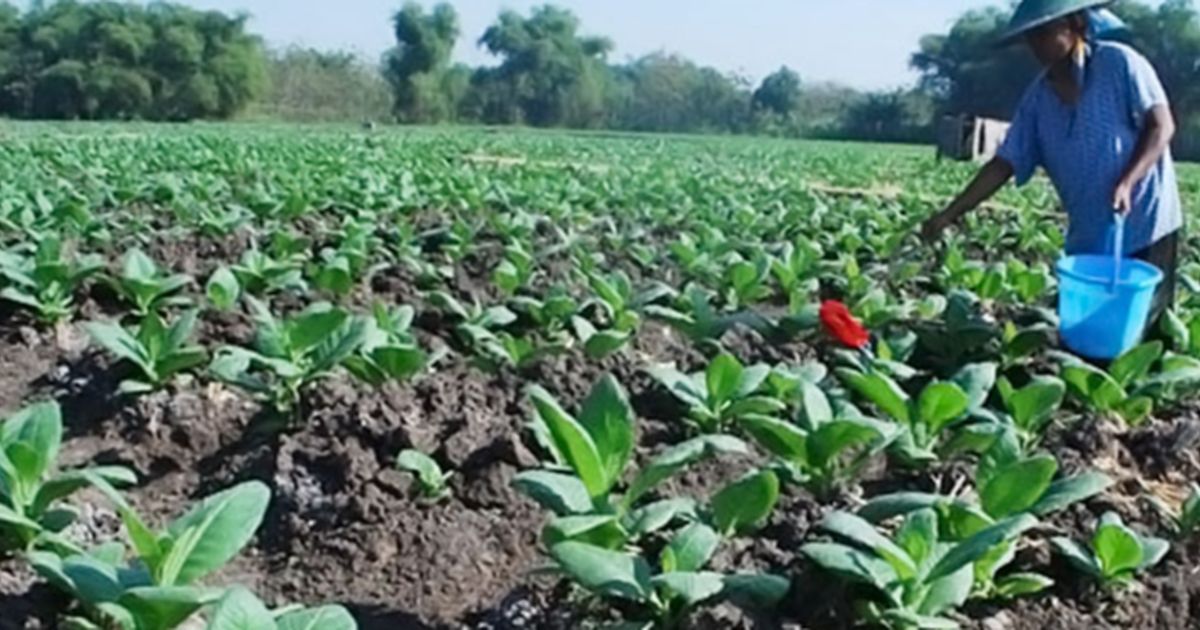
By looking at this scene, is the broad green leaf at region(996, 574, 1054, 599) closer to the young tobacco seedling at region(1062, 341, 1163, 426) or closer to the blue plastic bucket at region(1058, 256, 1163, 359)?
the young tobacco seedling at region(1062, 341, 1163, 426)

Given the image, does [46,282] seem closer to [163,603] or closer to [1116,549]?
[163,603]

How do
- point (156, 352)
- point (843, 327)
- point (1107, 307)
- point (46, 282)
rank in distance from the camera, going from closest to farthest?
point (156, 352) → point (1107, 307) → point (843, 327) → point (46, 282)

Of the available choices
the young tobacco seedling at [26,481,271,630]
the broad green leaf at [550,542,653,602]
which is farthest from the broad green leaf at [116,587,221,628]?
the broad green leaf at [550,542,653,602]

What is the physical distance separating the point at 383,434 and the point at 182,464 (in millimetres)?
743

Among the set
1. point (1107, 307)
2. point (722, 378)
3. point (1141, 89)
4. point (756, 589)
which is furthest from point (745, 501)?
point (1141, 89)

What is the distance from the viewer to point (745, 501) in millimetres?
2967

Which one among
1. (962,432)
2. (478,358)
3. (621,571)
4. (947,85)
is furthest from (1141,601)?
(947,85)

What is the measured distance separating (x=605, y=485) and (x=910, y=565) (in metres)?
0.68

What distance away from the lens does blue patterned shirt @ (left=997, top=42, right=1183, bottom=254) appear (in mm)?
5062

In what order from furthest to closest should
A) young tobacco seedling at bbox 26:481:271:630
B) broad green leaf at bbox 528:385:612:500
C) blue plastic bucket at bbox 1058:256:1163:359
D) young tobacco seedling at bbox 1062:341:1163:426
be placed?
1. blue plastic bucket at bbox 1058:256:1163:359
2. young tobacco seedling at bbox 1062:341:1163:426
3. broad green leaf at bbox 528:385:612:500
4. young tobacco seedling at bbox 26:481:271:630

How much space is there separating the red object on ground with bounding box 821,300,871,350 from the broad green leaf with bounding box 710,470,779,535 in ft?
6.59

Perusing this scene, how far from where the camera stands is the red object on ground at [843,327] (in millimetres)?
4965

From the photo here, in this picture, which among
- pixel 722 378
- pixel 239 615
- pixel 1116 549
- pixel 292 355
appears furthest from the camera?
pixel 292 355

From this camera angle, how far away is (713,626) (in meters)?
2.64
